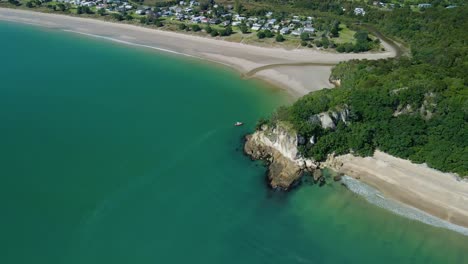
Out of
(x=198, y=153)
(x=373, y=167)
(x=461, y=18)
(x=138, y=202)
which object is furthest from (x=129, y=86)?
(x=461, y=18)

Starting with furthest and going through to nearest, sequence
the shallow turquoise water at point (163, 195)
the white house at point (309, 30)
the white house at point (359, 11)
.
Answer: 1. the white house at point (359, 11)
2. the white house at point (309, 30)
3. the shallow turquoise water at point (163, 195)

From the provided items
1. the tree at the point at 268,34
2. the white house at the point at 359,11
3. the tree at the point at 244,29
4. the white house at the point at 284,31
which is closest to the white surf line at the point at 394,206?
the tree at the point at 268,34

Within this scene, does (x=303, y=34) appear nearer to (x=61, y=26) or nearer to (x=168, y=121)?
(x=168, y=121)

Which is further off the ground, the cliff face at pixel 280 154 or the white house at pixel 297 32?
the white house at pixel 297 32

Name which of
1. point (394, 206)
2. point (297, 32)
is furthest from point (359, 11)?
point (394, 206)

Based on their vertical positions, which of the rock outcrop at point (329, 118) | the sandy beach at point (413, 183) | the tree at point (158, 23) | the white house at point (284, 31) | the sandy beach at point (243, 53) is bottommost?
the sandy beach at point (413, 183)

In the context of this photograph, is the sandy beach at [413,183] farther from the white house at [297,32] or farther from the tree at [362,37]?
the white house at [297,32]
